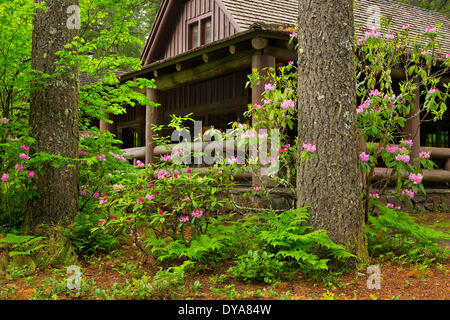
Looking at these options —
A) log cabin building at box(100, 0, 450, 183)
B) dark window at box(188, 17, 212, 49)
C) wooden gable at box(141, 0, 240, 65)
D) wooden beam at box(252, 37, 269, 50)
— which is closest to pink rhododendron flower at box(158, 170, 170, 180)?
log cabin building at box(100, 0, 450, 183)

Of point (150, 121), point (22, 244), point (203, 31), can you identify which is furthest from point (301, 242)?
point (203, 31)

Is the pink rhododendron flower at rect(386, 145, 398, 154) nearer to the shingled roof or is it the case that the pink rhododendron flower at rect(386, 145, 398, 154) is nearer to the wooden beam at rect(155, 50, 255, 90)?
the wooden beam at rect(155, 50, 255, 90)

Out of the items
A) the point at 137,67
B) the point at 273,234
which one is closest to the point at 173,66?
the point at 137,67

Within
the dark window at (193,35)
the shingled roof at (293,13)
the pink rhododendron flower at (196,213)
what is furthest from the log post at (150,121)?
the pink rhododendron flower at (196,213)

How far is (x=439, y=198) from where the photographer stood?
1125cm

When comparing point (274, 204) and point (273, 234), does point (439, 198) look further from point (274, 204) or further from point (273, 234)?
point (273, 234)

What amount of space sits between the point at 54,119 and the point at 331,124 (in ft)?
12.8

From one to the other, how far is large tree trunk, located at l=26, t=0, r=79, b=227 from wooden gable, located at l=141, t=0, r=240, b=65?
6.85 metres

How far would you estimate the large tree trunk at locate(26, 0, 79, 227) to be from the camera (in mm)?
6137

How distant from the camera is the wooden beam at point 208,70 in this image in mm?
9453
